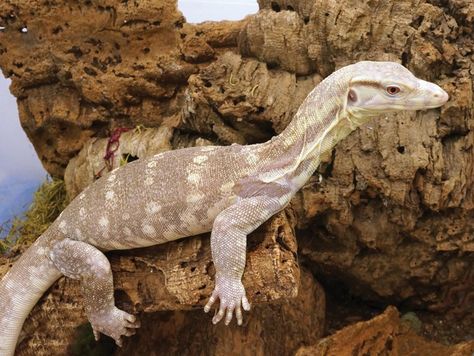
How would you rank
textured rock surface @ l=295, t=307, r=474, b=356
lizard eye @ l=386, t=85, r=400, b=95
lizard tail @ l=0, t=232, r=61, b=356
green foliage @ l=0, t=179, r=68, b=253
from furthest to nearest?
green foliage @ l=0, t=179, r=68, b=253
textured rock surface @ l=295, t=307, r=474, b=356
lizard tail @ l=0, t=232, r=61, b=356
lizard eye @ l=386, t=85, r=400, b=95

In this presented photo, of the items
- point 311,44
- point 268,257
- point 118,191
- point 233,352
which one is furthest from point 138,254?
point 311,44

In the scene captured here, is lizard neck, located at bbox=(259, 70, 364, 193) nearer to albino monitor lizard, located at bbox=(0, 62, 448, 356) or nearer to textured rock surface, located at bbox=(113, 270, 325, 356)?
albino monitor lizard, located at bbox=(0, 62, 448, 356)

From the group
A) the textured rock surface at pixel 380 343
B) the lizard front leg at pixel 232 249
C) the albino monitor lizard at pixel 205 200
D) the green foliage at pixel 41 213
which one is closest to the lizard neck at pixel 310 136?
the albino monitor lizard at pixel 205 200

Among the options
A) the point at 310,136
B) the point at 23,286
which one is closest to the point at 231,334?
the point at 23,286

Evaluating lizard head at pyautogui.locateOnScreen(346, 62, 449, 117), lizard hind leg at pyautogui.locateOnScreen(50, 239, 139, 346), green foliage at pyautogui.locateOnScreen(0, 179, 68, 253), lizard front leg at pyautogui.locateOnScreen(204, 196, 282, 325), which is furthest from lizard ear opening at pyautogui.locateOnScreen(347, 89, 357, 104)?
green foliage at pyautogui.locateOnScreen(0, 179, 68, 253)

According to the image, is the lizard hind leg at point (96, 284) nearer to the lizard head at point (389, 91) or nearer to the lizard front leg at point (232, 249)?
the lizard front leg at point (232, 249)

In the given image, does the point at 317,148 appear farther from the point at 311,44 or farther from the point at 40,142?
the point at 40,142

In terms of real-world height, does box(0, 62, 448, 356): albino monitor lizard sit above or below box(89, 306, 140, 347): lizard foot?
above

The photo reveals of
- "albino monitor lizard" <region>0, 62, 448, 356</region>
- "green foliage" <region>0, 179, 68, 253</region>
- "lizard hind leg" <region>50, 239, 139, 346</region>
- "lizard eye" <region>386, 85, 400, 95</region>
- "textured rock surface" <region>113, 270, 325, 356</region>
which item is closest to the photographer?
"lizard eye" <region>386, 85, 400, 95</region>
